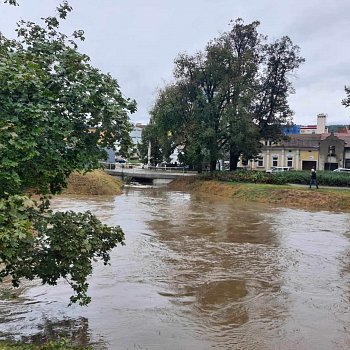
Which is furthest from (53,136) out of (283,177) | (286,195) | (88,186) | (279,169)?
(279,169)

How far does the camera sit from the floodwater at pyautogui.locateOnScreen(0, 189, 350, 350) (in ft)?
24.5

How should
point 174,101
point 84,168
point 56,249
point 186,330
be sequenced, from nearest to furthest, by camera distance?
point 56,249 < point 84,168 < point 186,330 < point 174,101

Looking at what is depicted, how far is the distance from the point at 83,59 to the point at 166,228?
12794 mm

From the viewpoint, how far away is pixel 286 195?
102ft

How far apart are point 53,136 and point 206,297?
5396mm

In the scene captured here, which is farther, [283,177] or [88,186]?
[283,177]

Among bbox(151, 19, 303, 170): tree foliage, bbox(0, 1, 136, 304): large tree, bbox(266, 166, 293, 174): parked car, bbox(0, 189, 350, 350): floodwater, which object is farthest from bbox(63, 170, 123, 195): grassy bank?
bbox(0, 1, 136, 304): large tree

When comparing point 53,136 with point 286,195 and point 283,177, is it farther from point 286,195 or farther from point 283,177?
point 283,177

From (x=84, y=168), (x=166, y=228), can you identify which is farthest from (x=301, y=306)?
(x=166, y=228)

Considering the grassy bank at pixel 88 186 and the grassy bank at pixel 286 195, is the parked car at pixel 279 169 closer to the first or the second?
the grassy bank at pixel 286 195

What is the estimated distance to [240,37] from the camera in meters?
41.1

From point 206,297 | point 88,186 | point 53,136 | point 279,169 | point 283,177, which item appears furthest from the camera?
point 279,169

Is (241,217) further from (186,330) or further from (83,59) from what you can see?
(83,59)

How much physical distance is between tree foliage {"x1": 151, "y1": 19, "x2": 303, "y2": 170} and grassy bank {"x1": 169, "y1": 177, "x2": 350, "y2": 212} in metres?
3.64
